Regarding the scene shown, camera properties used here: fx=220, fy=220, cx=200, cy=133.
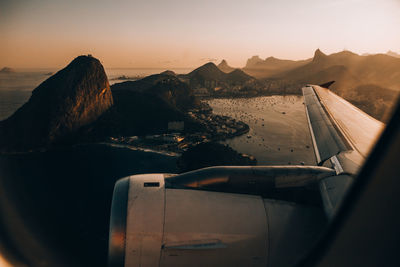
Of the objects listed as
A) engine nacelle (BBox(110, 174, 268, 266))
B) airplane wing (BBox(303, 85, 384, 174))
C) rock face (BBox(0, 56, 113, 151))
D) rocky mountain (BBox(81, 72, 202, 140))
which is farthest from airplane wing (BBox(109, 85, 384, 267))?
rocky mountain (BBox(81, 72, 202, 140))

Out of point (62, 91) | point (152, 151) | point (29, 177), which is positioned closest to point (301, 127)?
point (152, 151)

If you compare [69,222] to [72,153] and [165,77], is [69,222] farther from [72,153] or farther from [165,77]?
[165,77]

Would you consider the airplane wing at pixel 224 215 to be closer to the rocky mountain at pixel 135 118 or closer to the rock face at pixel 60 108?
the rock face at pixel 60 108

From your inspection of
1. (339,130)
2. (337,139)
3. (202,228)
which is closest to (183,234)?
(202,228)

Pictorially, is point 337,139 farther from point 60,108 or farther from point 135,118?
point 60,108

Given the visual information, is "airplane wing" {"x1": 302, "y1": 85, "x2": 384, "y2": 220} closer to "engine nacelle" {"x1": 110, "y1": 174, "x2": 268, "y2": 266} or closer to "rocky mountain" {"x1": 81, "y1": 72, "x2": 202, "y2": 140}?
"engine nacelle" {"x1": 110, "y1": 174, "x2": 268, "y2": 266}

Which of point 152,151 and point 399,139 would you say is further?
point 152,151
